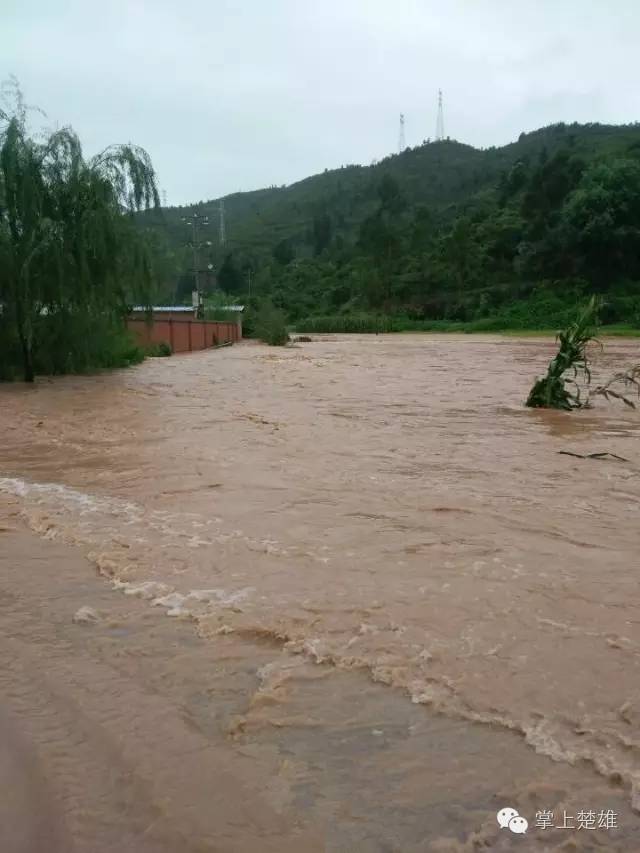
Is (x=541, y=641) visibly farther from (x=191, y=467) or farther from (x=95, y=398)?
(x=95, y=398)

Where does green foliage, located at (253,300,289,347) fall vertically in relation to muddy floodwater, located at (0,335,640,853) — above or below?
above

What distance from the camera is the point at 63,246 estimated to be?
17.5 m

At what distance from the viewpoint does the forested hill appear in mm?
64375

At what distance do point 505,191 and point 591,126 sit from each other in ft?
131

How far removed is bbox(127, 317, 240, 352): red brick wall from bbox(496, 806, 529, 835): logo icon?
28369mm

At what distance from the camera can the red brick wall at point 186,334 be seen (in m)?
31.8

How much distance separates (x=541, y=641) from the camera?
3.64 meters

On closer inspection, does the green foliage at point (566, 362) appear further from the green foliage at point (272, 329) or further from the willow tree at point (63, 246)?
the green foliage at point (272, 329)

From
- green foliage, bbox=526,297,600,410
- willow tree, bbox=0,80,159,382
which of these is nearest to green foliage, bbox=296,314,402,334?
willow tree, bbox=0,80,159,382

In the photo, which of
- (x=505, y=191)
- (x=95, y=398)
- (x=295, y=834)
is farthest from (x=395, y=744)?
(x=505, y=191)

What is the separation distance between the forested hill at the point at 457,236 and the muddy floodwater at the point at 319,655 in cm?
1725

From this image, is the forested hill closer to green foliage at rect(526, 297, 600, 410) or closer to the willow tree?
the willow tree

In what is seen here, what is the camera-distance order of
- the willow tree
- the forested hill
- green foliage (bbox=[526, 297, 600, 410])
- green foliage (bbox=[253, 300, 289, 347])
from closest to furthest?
1. green foliage (bbox=[526, 297, 600, 410])
2. the willow tree
3. green foliage (bbox=[253, 300, 289, 347])
4. the forested hill

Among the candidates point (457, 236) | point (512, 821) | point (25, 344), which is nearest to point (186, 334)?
point (25, 344)
